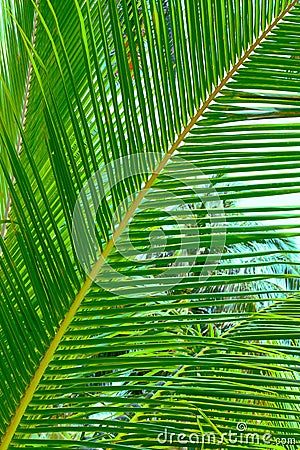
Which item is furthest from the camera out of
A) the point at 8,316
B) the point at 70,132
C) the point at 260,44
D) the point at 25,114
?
the point at 25,114

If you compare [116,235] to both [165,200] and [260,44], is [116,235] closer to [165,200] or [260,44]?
[165,200]

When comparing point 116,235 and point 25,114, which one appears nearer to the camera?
point 116,235

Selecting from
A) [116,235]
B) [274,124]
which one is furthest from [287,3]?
[116,235]

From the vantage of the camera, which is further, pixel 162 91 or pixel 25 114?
pixel 25 114

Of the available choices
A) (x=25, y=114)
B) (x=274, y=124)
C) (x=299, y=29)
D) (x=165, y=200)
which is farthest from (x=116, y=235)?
(x=25, y=114)

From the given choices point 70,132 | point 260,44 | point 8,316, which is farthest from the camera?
point 70,132

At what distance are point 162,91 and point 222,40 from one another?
0.26ft

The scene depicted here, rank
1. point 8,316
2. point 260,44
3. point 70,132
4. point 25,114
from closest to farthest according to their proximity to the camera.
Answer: point 8,316 → point 260,44 → point 70,132 → point 25,114

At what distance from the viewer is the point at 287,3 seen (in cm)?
57

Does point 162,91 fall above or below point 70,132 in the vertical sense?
below

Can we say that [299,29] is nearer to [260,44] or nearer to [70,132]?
[260,44]

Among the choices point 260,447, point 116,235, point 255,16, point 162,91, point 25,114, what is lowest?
point 260,447

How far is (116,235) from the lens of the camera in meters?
0.47

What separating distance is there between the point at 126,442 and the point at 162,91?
1.18 ft
